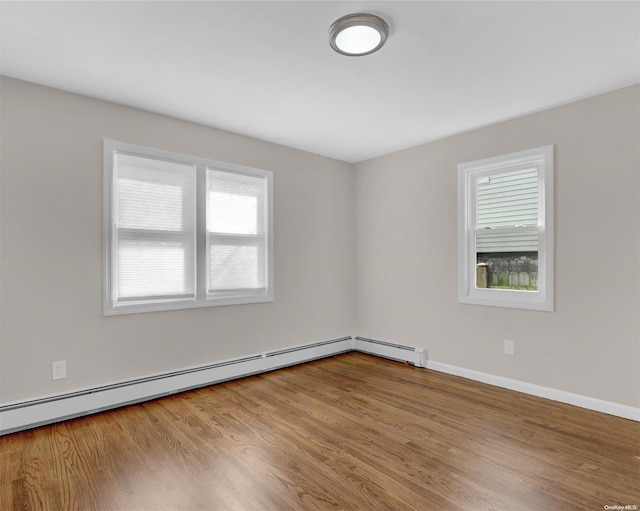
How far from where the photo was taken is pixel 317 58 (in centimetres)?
246

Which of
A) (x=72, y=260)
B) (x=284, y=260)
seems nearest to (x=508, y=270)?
(x=284, y=260)

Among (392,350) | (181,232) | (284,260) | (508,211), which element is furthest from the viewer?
(392,350)

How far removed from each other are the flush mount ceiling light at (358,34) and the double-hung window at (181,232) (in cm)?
194

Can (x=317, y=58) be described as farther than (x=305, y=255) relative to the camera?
No

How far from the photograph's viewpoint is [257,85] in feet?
9.29

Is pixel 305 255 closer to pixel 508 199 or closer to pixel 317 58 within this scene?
pixel 508 199

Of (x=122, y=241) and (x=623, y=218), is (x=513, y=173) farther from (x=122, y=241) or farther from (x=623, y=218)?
(x=122, y=241)

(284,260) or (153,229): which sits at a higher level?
(153,229)

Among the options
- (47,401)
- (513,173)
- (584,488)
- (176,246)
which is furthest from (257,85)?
(584,488)

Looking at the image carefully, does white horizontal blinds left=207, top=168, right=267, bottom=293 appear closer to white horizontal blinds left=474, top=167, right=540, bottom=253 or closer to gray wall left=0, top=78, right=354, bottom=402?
gray wall left=0, top=78, right=354, bottom=402

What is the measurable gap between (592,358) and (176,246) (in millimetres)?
3735

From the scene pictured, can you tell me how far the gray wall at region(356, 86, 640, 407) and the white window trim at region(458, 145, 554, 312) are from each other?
0.06m

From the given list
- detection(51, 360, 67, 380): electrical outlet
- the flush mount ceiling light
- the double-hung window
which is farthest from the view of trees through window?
detection(51, 360, 67, 380): electrical outlet

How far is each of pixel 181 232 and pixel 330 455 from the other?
7.72 feet
